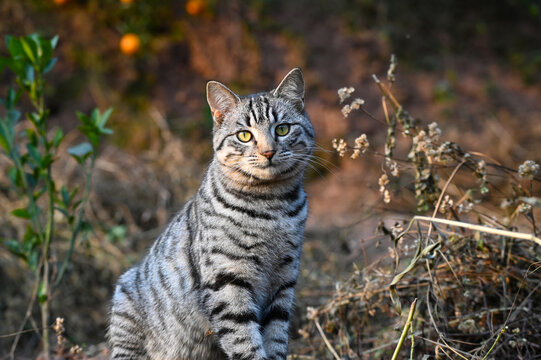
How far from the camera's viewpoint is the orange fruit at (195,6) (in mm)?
7180

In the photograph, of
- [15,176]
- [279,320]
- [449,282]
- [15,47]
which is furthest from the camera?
[15,176]

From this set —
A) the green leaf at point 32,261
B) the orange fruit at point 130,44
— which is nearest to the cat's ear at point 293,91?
the green leaf at point 32,261

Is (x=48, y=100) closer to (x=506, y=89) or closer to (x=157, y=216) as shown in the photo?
(x=157, y=216)

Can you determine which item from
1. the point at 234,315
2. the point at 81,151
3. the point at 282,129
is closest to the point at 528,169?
the point at 282,129

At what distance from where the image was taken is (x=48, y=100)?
7.34 metres

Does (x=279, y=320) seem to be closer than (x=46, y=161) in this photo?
Yes

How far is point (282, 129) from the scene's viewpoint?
3236 mm

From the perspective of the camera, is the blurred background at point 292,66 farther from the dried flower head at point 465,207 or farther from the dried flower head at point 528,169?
the dried flower head at point 528,169

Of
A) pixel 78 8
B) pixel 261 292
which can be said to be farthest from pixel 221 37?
pixel 261 292

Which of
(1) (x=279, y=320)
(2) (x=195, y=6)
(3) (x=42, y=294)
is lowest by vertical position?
(3) (x=42, y=294)

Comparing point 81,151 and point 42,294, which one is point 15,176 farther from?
point 42,294

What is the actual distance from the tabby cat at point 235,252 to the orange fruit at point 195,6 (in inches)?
164

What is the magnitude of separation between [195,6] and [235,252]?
16.0ft

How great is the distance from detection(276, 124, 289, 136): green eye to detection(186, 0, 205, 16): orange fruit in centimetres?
444
